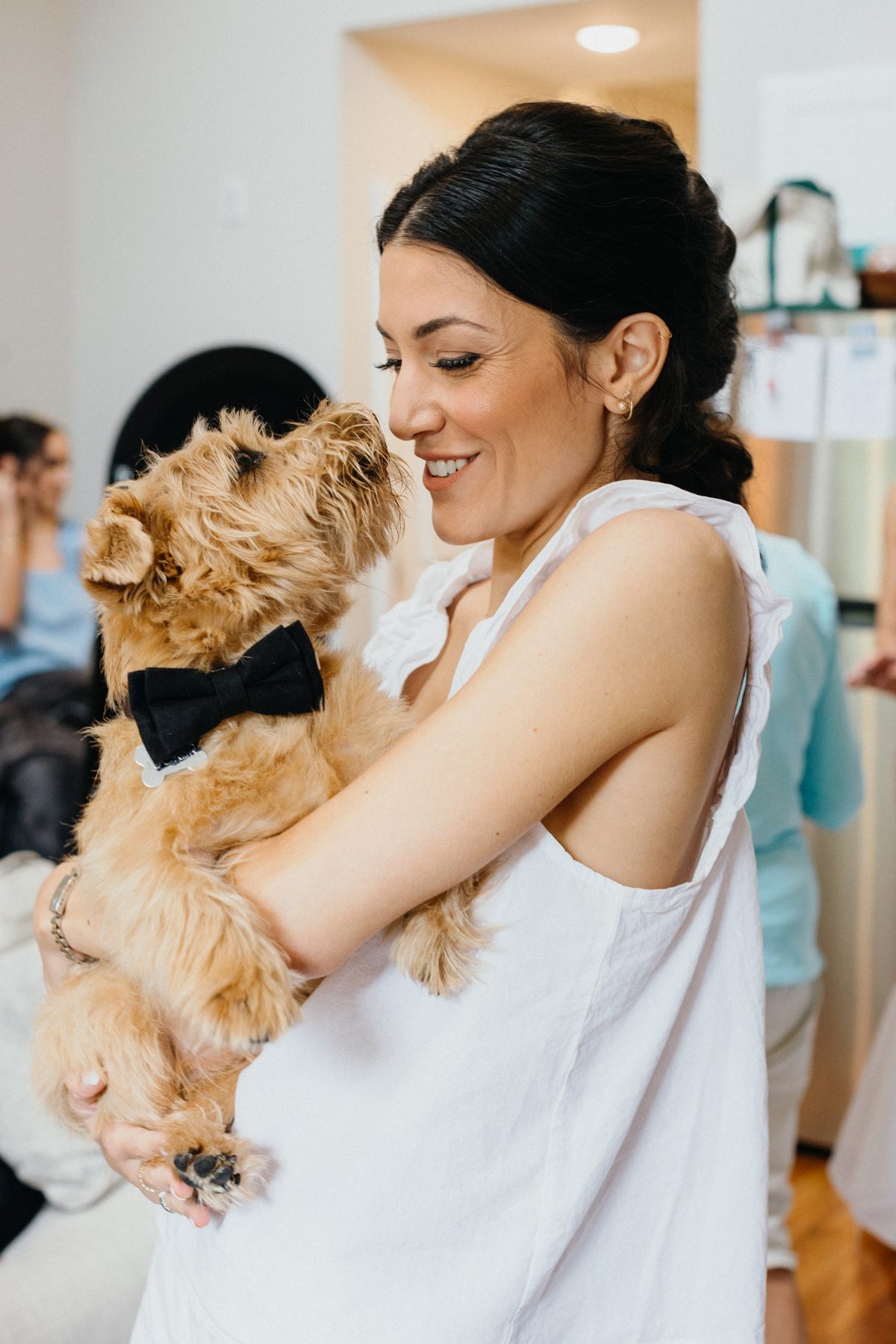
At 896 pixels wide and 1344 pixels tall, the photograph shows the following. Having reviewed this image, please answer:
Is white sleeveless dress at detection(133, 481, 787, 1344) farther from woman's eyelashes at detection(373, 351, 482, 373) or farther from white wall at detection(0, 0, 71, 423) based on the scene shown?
white wall at detection(0, 0, 71, 423)

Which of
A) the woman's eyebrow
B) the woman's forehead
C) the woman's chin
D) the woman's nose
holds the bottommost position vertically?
the woman's chin

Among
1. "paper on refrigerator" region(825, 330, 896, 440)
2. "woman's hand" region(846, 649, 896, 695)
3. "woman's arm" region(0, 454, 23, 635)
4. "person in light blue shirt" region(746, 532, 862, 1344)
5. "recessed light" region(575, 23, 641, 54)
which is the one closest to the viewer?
"person in light blue shirt" region(746, 532, 862, 1344)

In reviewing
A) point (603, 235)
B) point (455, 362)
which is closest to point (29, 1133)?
point (455, 362)

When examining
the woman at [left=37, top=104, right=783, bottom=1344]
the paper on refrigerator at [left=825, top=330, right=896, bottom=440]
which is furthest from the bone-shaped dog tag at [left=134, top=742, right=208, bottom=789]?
the paper on refrigerator at [left=825, top=330, right=896, bottom=440]

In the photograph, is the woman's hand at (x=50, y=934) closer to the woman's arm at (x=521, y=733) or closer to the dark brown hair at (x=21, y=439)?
the woman's arm at (x=521, y=733)

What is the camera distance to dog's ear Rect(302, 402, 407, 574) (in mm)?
1303

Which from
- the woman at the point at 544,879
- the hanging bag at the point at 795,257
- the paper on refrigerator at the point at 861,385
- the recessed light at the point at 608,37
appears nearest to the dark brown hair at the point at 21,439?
the recessed light at the point at 608,37

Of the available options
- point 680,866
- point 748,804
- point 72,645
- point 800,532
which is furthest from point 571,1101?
point 72,645

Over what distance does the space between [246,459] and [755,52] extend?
3.00 metres

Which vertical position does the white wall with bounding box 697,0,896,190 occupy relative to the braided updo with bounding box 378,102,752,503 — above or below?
above

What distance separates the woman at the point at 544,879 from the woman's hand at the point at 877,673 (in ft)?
6.18

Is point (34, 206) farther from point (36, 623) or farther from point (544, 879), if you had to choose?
point (544, 879)

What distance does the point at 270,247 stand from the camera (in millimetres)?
4586

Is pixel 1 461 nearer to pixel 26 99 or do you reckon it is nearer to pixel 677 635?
pixel 26 99
